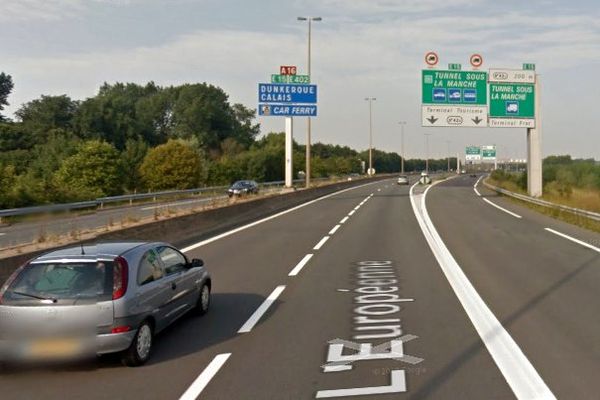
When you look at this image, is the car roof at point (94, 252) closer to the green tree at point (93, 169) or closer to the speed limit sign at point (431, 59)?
the speed limit sign at point (431, 59)

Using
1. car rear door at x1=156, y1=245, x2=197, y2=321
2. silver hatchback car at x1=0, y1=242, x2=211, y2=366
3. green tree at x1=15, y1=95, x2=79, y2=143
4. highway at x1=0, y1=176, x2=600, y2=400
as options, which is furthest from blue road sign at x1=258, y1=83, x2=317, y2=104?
green tree at x1=15, y1=95, x2=79, y2=143

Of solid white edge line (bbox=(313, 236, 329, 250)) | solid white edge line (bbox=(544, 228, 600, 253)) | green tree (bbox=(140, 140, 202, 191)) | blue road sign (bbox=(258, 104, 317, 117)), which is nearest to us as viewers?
solid white edge line (bbox=(544, 228, 600, 253))

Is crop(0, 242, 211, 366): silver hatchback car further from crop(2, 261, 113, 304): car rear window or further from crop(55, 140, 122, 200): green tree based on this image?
crop(55, 140, 122, 200): green tree

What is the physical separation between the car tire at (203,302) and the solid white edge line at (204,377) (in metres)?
2.03

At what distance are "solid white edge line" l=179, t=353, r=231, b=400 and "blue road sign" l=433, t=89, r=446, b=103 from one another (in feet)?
107

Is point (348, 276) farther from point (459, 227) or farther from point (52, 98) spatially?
point (52, 98)

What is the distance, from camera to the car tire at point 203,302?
868cm

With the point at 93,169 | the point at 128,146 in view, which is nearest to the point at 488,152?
the point at 128,146

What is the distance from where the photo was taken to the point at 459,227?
23.0 m

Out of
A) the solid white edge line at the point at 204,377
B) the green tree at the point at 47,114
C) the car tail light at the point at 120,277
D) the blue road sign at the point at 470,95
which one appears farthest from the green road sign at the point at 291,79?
the green tree at the point at 47,114

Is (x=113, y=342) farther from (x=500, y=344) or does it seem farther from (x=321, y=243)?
(x=321, y=243)

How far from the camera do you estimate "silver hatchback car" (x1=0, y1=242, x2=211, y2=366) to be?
Result: 19.7 ft

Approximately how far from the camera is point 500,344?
7.02 metres

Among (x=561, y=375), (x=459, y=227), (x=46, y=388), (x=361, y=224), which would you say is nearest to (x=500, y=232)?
(x=459, y=227)
